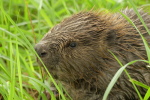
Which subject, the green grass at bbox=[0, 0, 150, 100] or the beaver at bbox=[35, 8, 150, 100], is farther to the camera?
the beaver at bbox=[35, 8, 150, 100]

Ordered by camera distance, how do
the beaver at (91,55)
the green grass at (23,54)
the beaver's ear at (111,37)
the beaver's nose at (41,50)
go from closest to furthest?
1. the green grass at (23,54)
2. the beaver's nose at (41,50)
3. the beaver at (91,55)
4. the beaver's ear at (111,37)

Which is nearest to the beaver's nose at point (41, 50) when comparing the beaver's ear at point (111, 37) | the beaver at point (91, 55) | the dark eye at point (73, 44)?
the beaver at point (91, 55)

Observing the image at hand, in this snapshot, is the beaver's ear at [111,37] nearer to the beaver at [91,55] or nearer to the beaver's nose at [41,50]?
the beaver at [91,55]

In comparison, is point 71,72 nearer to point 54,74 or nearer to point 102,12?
point 54,74

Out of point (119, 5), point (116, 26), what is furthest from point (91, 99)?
point (119, 5)

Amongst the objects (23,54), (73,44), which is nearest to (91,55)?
(73,44)

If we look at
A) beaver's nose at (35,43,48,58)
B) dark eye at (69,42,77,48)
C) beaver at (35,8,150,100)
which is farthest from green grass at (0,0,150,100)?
dark eye at (69,42,77,48)

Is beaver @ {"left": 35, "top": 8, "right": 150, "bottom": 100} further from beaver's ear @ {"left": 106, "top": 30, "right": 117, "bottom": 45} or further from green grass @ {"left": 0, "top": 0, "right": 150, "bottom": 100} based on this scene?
green grass @ {"left": 0, "top": 0, "right": 150, "bottom": 100}

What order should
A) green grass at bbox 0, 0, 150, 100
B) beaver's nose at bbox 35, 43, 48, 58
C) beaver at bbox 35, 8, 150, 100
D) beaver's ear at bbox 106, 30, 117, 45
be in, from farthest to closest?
beaver's ear at bbox 106, 30, 117, 45 < beaver at bbox 35, 8, 150, 100 < beaver's nose at bbox 35, 43, 48, 58 < green grass at bbox 0, 0, 150, 100

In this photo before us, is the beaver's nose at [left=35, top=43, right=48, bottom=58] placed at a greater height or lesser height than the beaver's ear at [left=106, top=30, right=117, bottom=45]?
greater
